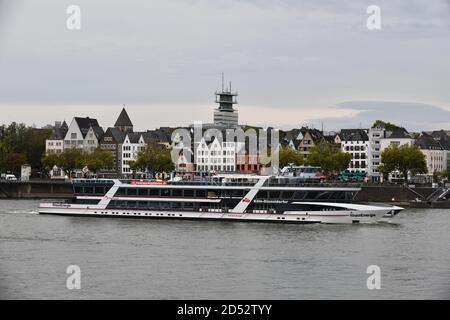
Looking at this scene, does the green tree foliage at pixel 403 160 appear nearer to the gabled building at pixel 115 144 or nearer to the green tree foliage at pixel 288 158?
the green tree foliage at pixel 288 158

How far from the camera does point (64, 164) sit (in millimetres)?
124875

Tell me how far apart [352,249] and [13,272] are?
16.4 m

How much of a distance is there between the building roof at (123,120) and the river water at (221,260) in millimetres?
81795

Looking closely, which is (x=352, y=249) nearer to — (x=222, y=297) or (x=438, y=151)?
(x=222, y=297)

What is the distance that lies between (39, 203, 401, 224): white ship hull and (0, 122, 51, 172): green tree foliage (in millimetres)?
64837

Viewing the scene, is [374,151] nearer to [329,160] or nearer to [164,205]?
[329,160]

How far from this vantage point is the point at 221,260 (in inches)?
1693

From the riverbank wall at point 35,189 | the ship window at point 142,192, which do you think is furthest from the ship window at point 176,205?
the riverbank wall at point 35,189

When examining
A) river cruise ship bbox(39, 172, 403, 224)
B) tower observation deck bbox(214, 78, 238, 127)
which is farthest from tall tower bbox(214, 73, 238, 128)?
river cruise ship bbox(39, 172, 403, 224)

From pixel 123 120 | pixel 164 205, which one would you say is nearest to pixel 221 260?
pixel 164 205

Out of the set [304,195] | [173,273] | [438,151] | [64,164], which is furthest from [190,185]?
[438,151]

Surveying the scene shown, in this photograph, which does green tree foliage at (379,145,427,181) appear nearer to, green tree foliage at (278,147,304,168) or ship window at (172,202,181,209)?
green tree foliage at (278,147,304,168)

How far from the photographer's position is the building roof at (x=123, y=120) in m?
145

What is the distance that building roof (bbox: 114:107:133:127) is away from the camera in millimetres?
145125
